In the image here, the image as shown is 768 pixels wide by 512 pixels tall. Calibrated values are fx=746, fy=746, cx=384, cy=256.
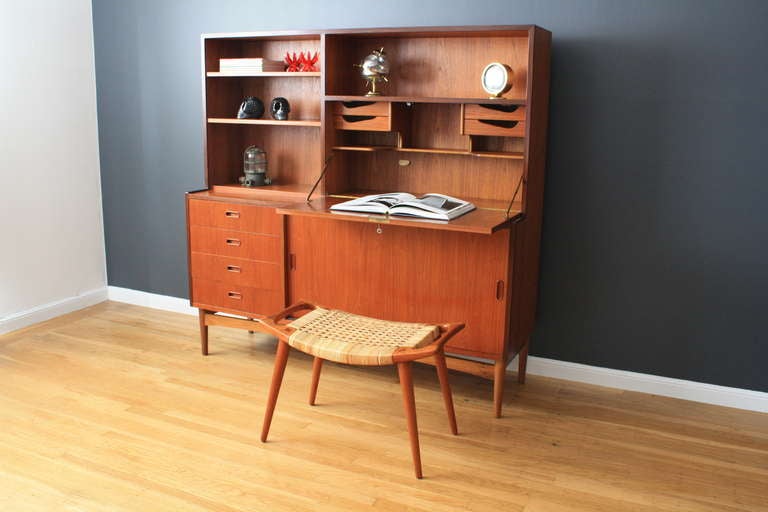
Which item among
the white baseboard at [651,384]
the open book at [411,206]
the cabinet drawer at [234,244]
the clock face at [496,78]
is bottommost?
the white baseboard at [651,384]

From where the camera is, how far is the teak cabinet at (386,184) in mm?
2873

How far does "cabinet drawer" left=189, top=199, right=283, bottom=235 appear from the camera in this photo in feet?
10.7

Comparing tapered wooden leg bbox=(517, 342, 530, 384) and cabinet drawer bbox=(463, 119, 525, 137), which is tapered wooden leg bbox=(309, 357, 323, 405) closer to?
tapered wooden leg bbox=(517, 342, 530, 384)

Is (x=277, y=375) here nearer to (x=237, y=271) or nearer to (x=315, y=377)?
(x=315, y=377)

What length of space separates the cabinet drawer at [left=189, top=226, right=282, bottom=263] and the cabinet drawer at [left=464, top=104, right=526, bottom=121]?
0.99 meters

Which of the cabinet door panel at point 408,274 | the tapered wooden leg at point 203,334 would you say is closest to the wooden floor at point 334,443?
the tapered wooden leg at point 203,334

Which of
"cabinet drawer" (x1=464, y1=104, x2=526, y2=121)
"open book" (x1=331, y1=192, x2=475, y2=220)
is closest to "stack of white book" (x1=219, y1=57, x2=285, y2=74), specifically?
"open book" (x1=331, y1=192, x2=475, y2=220)

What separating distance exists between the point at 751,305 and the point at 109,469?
2.44 meters

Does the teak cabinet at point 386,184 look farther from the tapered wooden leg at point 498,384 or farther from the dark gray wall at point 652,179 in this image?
the dark gray wall at point 652,179

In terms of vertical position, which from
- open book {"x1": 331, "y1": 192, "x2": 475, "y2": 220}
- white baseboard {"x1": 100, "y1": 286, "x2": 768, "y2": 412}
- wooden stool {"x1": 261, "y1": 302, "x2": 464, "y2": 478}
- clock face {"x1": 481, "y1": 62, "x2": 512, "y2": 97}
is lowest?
white baseboard {"x1": 100, "y1": 286, "x2": 768, "y2": 412}

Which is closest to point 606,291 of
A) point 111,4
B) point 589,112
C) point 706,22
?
point 589,112

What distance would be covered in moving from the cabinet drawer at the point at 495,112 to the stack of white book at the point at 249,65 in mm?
971

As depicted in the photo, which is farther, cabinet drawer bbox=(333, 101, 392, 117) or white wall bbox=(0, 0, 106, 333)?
white wall bbox=(0, 0, 106, 333)

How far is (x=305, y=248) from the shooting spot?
3193 millimetres
